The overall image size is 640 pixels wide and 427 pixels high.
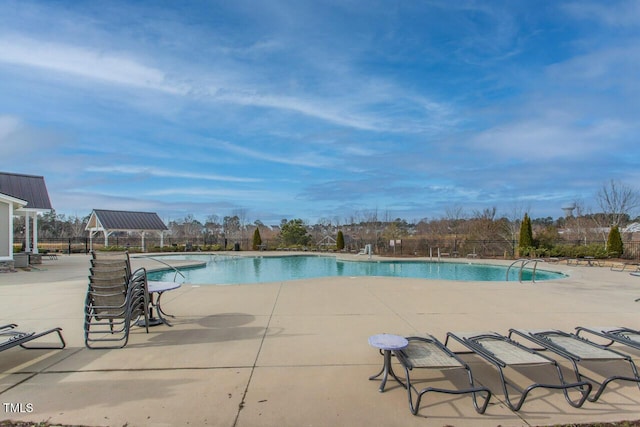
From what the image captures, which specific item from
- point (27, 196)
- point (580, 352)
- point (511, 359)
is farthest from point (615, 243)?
point (27, 196)

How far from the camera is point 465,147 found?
26.9 metres

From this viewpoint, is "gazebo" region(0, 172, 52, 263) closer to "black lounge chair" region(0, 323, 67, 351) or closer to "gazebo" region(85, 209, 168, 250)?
"gazebo" region(85, 209, 168, 250)

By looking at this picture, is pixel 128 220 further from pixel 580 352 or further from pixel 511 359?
pixel 580 352

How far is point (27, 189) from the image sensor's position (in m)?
16.6

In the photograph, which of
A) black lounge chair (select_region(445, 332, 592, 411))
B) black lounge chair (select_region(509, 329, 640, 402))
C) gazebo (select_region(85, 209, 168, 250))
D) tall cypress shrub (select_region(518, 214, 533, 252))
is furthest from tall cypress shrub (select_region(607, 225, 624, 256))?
gazebo (select_region(85, 209, 168, 250))

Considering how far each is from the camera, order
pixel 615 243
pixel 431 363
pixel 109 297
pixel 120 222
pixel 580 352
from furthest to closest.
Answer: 1. pixel 120 222
2. pixel 615 243
3. pixel 109 297
4. pixel 580 352
5. pixel 431 363

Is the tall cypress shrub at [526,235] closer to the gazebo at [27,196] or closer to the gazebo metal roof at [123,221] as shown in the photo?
the gazebo at [27,196]

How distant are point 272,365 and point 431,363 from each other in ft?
→ 5.09

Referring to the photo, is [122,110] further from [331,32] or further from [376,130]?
[376,130]

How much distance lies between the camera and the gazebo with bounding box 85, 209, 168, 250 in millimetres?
25250

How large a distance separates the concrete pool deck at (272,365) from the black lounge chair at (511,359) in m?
0.09

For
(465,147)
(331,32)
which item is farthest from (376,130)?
(331,32)

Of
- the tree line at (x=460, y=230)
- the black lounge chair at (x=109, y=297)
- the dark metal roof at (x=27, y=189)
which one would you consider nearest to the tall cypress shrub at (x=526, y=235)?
the tree line at (x=460, y=230)

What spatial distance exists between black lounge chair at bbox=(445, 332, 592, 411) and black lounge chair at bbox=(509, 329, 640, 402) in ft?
0.39
